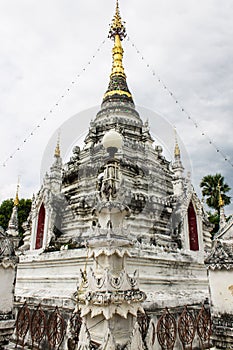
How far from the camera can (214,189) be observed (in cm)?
3506

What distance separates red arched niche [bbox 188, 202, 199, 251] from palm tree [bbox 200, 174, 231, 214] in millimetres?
18922

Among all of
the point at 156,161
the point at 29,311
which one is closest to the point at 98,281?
the point at 29,311

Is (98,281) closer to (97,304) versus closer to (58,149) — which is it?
(97,304)

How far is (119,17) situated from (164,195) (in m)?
14.9

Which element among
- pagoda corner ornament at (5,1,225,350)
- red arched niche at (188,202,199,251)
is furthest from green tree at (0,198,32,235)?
red arched niche at (188,202,199,251)

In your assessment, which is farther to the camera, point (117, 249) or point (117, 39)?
point (117, 39)

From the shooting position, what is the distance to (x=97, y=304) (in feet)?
13.8

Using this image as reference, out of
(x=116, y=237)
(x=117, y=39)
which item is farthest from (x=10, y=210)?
(x=116, y=237)

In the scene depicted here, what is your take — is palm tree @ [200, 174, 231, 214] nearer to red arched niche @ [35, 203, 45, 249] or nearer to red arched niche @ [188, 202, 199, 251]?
red arched niche @ [188, 202, 199, 251]

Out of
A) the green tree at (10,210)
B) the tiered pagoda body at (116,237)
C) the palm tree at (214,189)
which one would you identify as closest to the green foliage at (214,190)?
the palm tree at (214,189)

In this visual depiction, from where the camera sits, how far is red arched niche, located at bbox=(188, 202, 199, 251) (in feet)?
52.6

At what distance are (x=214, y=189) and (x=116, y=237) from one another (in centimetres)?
3278

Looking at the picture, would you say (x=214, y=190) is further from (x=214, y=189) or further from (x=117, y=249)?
(x=117, y=249)

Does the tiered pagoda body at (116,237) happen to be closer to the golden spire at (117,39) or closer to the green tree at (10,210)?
the golden spire at (117,39)
